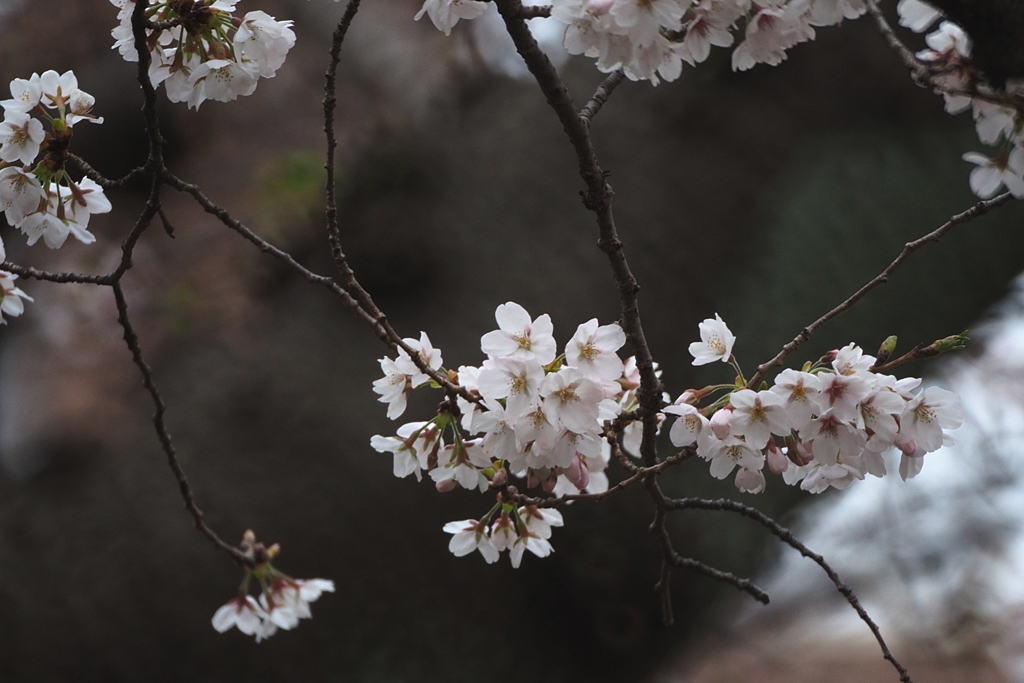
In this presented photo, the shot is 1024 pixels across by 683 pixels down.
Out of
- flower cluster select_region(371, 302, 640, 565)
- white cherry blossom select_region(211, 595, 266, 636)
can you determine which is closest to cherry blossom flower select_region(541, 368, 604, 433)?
flower cluster select_region(371, 302, 640, 565)

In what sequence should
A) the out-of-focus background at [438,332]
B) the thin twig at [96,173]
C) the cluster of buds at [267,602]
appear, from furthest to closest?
the out-of-focus background at [438,332] < the cluster of buds at [267,602] < the thin twig at [96,173]

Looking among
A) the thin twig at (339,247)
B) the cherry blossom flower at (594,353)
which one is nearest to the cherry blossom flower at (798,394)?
the cherry blossom flower at (594,353)

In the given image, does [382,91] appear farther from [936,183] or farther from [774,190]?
[936,183]

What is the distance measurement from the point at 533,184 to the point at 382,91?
54cm

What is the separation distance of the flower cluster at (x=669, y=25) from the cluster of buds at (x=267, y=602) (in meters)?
0.62

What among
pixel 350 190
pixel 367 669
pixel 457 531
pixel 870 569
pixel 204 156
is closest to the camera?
pixel 457 531

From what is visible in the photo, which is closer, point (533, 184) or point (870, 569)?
point (533, 184)

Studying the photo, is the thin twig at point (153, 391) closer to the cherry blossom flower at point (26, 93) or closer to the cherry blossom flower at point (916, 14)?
the cherry blossom flower at point (26, 93)

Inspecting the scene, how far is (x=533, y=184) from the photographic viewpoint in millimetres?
1200

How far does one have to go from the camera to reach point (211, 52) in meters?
0.59

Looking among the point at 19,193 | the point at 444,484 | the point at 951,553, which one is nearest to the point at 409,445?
the point at 444,484

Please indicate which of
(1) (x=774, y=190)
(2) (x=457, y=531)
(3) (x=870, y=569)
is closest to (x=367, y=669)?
(2) (x=457, y=531)

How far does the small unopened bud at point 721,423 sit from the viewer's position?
49 cm

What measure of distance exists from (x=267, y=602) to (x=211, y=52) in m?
0.60
